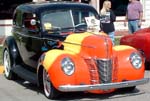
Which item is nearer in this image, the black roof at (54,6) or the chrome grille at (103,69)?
the chrome grille at (103,69)

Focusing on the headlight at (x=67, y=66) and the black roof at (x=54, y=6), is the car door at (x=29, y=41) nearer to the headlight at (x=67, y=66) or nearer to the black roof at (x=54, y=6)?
the black roof at (x=54, y=6)

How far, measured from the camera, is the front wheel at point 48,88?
27.5ft

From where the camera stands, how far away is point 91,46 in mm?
8383

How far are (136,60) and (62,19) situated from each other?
173cm

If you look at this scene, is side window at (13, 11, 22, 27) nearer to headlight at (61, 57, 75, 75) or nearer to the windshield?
the windshield

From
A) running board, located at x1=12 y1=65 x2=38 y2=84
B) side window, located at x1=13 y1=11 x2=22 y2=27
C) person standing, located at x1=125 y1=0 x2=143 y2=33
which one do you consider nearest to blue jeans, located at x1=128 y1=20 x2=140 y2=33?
person standing, located at x1=125 y1=0 x2=143 y2=33

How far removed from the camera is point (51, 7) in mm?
9672

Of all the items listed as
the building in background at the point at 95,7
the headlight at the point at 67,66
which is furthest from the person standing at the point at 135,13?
the headlight at the point at 67,66

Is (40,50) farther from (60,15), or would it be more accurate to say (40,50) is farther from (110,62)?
(110,62)

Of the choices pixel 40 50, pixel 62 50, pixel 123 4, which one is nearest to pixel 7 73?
pixel 40 50

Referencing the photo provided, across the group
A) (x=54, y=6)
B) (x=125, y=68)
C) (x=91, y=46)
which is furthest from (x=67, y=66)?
(x=54, y=6)

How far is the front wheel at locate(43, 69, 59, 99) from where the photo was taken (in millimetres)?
8383

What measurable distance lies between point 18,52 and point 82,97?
91.9 inches

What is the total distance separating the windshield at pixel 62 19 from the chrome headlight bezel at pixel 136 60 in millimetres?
1368
